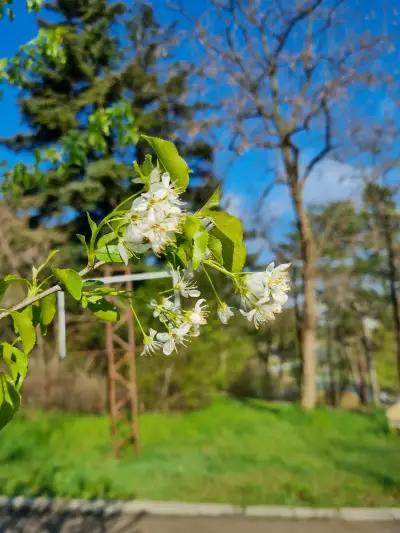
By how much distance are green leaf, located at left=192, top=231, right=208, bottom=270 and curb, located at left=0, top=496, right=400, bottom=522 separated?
5.27 m

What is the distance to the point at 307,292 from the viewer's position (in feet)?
46.7

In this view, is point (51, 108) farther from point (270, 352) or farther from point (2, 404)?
point (270, 352)

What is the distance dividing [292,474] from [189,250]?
6.75 meters

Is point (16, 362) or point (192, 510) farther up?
point (16, 362)

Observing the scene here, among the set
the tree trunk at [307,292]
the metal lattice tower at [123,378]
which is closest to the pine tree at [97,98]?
the tree trunk at [307,292]

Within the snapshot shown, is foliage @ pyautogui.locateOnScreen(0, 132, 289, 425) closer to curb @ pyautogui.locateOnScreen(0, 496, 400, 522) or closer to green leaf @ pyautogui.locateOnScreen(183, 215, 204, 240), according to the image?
green leaf @ pyautogui.locateOnScreen(183, 215, 204, 240)

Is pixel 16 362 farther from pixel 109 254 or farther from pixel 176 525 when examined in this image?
A: pixel 176 525

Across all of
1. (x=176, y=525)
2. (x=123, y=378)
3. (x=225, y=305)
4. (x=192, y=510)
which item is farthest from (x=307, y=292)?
(x=225, y=305)

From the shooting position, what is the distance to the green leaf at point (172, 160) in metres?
0.62

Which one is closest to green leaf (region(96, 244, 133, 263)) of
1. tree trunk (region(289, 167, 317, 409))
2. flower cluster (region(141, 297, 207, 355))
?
flower cluster (region(141, 297, 207, 355))

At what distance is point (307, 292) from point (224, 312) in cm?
1375

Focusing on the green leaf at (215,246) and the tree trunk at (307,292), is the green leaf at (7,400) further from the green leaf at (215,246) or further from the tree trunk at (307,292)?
the tree trunk at (307,292)

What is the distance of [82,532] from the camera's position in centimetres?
510

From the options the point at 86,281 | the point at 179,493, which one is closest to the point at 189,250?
the point at 86,281
